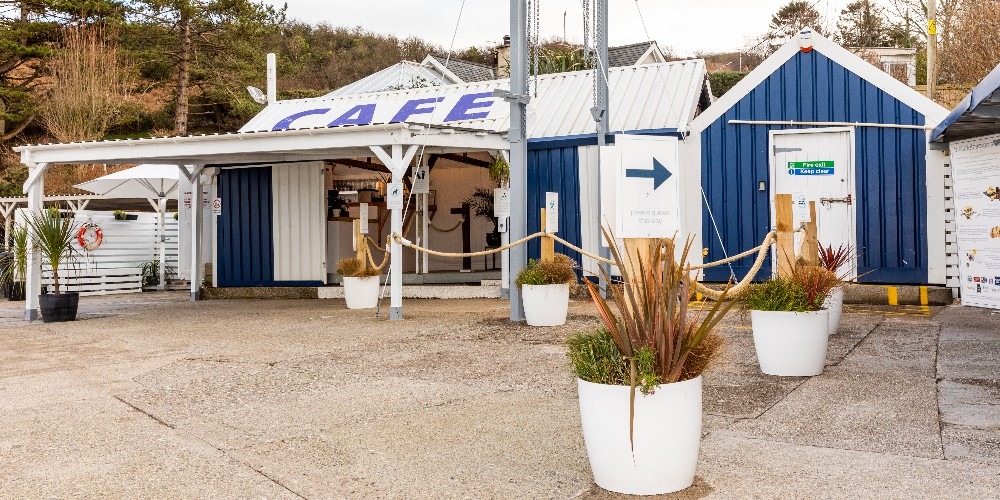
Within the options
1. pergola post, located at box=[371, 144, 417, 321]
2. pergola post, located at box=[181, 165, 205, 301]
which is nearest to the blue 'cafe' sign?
pergola post, located at box=[181, 165, 205, 301]

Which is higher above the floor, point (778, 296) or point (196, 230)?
point (196, 230)

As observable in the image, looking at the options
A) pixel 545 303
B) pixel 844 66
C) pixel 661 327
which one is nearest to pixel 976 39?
pixel 844 66

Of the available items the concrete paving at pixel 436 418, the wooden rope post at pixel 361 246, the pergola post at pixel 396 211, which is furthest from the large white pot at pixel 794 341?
the wooden rope post at pixel 361 246

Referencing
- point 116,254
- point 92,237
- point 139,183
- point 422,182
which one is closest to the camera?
point 422,182

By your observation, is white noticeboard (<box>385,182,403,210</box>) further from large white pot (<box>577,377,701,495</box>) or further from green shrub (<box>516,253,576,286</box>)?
large white pot (<box>577,377,701,495</box>)

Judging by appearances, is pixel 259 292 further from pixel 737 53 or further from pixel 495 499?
pixel 737 53

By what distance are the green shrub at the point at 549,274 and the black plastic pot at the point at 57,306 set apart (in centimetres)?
605

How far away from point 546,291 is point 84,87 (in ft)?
79.2

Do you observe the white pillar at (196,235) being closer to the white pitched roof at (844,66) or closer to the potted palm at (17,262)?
the potted palm at (17,262)

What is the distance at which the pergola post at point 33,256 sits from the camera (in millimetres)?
11727

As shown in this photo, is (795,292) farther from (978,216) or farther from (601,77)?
(601,77)

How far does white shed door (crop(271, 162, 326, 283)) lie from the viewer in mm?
14945

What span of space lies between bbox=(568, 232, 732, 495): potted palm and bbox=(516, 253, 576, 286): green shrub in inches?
236

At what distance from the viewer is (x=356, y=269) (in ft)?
40.1
